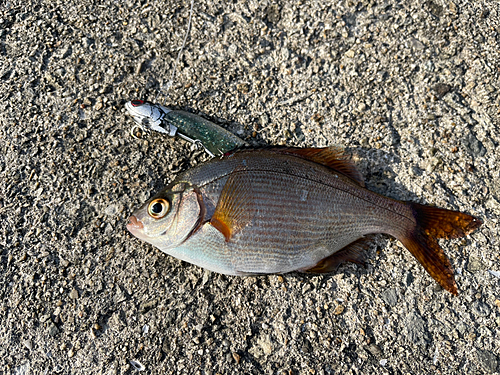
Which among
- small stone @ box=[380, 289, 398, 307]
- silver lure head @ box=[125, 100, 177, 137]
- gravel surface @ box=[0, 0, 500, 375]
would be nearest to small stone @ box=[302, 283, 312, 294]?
gravel surface @ box=[0, 0, 500, 375]

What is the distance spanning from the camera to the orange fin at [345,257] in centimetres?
223

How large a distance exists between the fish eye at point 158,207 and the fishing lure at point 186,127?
1.72 feet

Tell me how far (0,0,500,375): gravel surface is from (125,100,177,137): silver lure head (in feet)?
0.46

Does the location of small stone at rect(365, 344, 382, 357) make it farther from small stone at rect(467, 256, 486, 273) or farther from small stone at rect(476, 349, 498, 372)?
small stone at rect(467, 256, 486, 273)

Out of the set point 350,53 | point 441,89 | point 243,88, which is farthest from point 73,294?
point 441,89

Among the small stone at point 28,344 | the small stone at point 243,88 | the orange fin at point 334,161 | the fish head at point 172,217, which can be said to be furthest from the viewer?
the small stone at point 243,88

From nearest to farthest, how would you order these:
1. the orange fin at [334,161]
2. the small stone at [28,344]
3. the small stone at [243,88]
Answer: the small stone at [28,344] → the orange fin at [334,161] → the small stone at [243,88]

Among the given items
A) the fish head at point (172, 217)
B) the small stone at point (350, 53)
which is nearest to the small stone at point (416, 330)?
the fish head at point (172, 217)

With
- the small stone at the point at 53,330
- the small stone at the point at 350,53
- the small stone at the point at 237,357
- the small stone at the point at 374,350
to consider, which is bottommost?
the small stone at the point at 53,330

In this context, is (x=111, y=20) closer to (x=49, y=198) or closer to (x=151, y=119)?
(x=151, y=119)

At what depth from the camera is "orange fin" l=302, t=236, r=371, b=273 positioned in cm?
223

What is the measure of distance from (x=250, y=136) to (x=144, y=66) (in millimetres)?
996

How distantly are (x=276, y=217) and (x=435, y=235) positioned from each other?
3.76 feet

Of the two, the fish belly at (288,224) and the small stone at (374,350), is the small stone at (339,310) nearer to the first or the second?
the small stone at (374,350)
